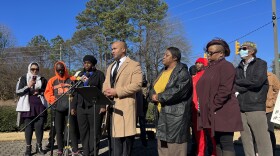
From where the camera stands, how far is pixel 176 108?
15.5 ft

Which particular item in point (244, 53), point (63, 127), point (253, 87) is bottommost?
point (63, 127)

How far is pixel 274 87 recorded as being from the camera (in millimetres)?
6438

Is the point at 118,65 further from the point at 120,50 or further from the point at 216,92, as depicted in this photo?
the point at 216,92

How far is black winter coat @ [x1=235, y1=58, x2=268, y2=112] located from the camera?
5.23 m

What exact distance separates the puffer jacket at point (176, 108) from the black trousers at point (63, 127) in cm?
264

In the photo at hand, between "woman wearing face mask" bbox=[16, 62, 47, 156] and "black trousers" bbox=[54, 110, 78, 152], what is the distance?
0.85 meters

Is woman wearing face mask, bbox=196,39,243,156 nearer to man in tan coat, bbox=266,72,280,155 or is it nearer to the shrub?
man in tan coat, bbox=266,72,280,155

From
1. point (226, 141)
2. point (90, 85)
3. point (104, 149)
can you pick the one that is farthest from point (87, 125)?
point (226, 141)

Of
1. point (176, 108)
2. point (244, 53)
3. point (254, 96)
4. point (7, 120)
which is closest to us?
point (176, 108)

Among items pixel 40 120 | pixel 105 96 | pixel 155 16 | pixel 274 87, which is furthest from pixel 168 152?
pixel 155 16

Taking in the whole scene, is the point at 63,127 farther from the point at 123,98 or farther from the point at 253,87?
the point at 253,87

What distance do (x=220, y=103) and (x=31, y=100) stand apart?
16.5 ft

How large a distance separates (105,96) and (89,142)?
2.32 m

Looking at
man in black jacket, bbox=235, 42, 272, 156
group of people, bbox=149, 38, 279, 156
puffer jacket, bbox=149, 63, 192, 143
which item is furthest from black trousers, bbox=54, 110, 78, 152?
man in black jacket, bbox=235, 42, 272, 156
